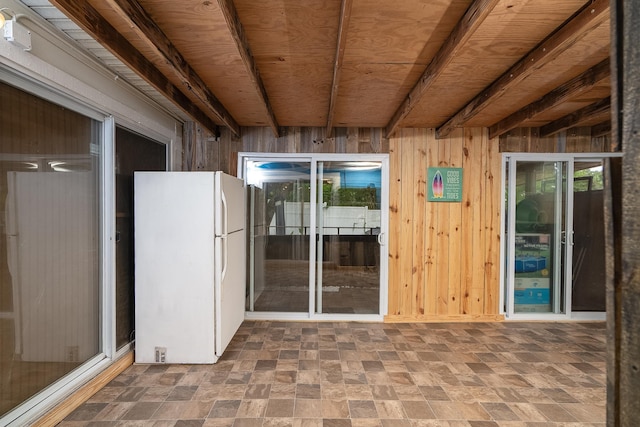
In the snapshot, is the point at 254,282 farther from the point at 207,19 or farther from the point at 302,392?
the point at 207,19

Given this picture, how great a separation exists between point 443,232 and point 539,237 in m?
1.27

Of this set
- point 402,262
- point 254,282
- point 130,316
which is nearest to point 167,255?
point 130,316

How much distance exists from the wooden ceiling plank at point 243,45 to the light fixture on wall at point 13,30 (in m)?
1.14

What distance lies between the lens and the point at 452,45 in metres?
1.93

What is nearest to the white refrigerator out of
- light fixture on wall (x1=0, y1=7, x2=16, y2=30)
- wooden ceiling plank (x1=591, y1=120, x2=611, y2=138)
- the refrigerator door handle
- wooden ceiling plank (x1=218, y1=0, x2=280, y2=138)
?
the refrigerator door handle

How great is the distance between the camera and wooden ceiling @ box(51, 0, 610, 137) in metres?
1.71

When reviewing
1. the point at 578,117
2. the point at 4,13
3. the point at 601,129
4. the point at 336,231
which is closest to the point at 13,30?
the point at 4,13

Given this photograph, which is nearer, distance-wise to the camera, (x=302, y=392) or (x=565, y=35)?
(x=565, y=35)

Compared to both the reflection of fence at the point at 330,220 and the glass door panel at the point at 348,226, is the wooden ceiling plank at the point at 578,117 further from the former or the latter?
the reflection of fence at the point at 330,220

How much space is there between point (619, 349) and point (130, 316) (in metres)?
3.38

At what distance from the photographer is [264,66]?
246cm

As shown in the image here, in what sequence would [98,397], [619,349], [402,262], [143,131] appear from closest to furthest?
[619,349]
[98,397]
[143,131]
[402,262]

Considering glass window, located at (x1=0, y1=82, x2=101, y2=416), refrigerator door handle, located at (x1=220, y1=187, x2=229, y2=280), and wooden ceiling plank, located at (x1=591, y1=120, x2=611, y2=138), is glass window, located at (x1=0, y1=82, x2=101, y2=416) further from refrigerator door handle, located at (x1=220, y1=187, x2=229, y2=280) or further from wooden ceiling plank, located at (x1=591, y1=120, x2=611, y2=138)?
wooden ceiling plank, located at (x1=591, y1=120, x2=611, y2=138)

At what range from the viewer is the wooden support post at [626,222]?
22.4 inches
